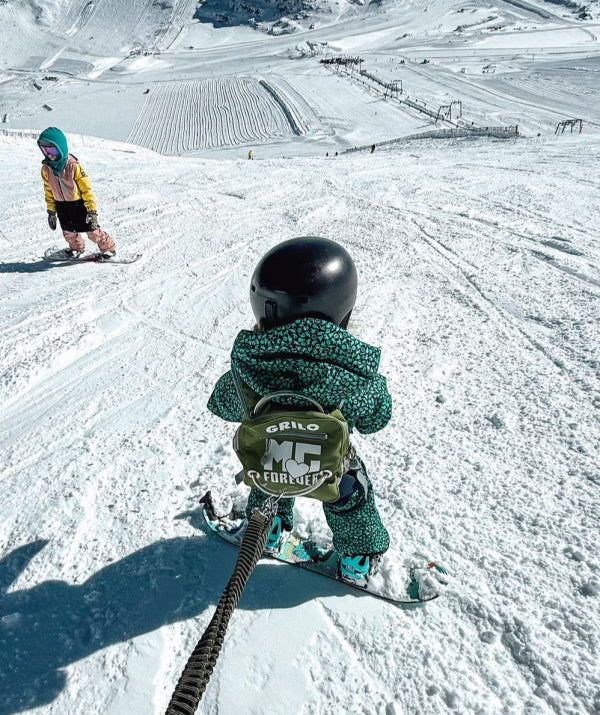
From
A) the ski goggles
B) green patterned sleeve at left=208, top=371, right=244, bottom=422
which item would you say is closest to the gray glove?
the ski goggles

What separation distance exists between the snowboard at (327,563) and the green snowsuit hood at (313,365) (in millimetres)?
889

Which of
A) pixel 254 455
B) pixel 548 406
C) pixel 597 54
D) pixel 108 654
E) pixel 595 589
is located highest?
pixel 254 455

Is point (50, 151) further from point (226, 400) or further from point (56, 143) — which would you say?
point (226, 400)

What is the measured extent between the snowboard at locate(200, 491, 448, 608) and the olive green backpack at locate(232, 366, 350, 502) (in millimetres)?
720

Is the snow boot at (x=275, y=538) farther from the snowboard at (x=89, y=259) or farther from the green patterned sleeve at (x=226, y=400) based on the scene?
the snowboard at (x=89, y=259)

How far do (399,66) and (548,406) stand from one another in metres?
56.8

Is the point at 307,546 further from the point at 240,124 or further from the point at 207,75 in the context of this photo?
the point at 207,75

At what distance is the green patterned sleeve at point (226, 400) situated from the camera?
6.21 feet

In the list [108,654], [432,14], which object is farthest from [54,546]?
[432,14]

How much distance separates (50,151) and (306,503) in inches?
195

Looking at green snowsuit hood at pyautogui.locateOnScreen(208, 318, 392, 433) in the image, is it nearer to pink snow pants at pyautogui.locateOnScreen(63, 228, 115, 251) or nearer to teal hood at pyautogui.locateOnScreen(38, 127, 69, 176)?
teal hood at pyautogui.locateOnScreen(38, 127, 69, 176)

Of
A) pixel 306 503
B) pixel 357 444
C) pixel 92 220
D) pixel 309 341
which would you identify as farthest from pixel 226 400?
pixel 92 220

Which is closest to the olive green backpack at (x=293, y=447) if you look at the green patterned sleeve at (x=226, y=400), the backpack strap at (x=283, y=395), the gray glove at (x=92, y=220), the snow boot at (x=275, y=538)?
the backpack strap at (x=283, y=395)

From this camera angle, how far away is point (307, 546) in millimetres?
2271
